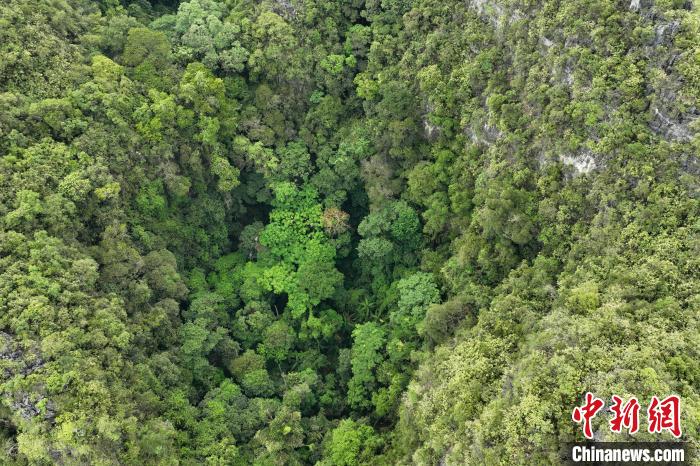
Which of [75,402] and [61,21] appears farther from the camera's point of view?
[61,21]

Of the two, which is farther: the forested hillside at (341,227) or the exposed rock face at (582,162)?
the exposed rock face at (582,162)

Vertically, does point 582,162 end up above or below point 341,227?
above

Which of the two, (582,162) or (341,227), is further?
(341,227)

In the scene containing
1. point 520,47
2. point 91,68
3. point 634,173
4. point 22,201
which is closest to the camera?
point 634,173

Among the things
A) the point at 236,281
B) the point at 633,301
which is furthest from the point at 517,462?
the point at 236,281

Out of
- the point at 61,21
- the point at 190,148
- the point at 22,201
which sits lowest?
the point at 22,201

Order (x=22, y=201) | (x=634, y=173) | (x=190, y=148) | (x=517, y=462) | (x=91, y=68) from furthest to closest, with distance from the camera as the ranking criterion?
(x=190, y=148) → (x=91, y=68) → (x=22, y=201) → (x=634, y=173) → (x=517, y=462)

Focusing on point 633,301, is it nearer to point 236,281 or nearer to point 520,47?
point 520,47

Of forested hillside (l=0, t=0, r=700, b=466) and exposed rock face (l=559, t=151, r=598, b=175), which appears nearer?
forested hillside (l=0, t=0, r=700, b=466)
